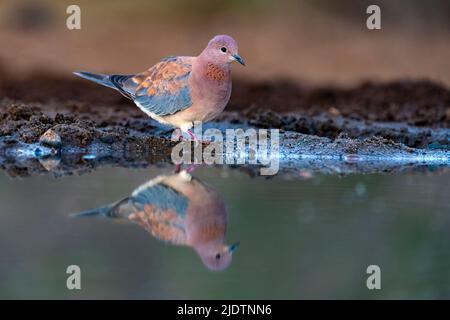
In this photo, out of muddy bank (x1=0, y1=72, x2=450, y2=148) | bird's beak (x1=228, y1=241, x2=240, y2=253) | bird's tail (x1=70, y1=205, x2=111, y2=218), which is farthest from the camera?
muddy bank (x1=0, y1=72, x2=450, y2=148)

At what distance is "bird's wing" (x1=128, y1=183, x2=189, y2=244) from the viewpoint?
5.57m

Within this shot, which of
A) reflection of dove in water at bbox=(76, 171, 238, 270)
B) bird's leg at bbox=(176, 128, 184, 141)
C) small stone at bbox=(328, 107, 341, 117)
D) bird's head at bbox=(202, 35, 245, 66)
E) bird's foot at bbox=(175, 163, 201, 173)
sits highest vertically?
bird's head at bbox=(202, 35, 245, 66)

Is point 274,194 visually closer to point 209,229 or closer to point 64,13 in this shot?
point 209,229

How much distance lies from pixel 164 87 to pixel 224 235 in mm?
3113

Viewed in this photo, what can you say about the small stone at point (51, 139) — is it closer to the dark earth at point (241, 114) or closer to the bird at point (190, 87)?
the dark earth at point (241, 114)

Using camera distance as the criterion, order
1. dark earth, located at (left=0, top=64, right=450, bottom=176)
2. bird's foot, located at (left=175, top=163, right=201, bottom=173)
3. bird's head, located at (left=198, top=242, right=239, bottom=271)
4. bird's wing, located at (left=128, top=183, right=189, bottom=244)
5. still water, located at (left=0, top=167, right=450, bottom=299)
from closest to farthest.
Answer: still water, located at (left=0, top=167, right=450, bottom=299)
bird's head, located at (left=198, top=242, right=239, bottom=271)
bird's wing, located at (left=128, top=183, right=189, bottom=244)
bird's foot, located at (left=175, top=163, right=201, bottom=173)
dark earth, located at (left=0, top=64, right=450, bottom=176)

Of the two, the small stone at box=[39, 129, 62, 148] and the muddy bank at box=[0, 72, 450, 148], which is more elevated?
the muddy bank at box=[0, 72, 450, 148]

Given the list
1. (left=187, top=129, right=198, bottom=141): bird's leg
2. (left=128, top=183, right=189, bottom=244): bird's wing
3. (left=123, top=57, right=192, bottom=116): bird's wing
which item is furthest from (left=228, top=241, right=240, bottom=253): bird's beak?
(left=187, top=129, right=198, bottom=141): bird's leg

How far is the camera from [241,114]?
32.0ft

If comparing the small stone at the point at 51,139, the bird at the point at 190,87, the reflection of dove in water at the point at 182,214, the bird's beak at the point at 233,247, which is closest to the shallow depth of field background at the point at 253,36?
the bird at the point at 190,87

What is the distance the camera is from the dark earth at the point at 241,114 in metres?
8.22

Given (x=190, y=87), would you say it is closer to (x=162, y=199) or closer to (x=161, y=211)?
(x=162, y=199)

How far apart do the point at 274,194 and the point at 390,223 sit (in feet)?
3.52

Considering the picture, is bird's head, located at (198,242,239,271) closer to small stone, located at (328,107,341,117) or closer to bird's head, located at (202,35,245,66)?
bird's head, located at (202,35,245,66)
